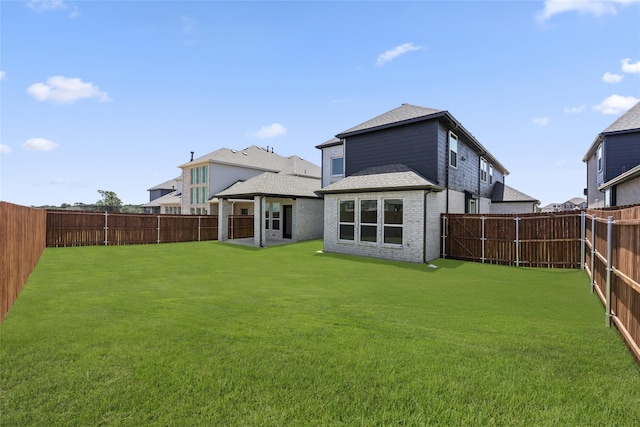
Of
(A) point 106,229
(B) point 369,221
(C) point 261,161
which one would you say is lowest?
(A) point 106,229

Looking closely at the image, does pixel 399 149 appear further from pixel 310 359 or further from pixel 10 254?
pixel 10 254

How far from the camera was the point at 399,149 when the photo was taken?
1447cm

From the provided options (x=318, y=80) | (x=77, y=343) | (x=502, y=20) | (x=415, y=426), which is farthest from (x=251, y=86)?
(x=415, y=426)

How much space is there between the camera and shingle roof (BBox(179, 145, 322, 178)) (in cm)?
2900

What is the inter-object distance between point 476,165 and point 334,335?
18124 millimetres

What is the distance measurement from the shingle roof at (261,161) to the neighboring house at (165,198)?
9.12m

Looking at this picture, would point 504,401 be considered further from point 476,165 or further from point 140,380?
point 476,165

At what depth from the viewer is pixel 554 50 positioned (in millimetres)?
9492

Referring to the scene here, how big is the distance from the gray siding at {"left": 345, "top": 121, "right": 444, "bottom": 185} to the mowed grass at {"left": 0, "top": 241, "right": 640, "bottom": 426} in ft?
25.5

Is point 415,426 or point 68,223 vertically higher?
point 68,223

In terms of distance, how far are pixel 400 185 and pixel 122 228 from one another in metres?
17.0

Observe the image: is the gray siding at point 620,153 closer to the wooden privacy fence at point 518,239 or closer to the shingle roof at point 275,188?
the wooden privacy fence at point 518,239

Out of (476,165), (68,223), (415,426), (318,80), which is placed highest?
(318,80)

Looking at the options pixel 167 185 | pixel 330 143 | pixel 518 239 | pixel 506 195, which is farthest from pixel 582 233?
pixel 167 185
